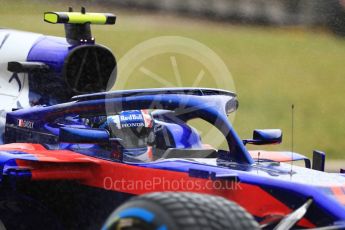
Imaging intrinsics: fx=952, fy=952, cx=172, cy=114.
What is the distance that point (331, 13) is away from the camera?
59.9ft

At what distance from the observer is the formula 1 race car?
7.16m

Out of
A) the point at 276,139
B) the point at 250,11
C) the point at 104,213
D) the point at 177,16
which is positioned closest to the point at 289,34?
the point at 250,11

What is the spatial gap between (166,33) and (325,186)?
35.7 feet

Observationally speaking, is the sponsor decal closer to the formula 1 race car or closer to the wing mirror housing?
the formula 1 race car

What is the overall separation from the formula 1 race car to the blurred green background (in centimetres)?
810

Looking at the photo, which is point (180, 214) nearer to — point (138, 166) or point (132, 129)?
point (138, 166)

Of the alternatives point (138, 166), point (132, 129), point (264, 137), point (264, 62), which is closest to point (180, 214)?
point (138, 166)

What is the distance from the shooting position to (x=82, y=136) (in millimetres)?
7668

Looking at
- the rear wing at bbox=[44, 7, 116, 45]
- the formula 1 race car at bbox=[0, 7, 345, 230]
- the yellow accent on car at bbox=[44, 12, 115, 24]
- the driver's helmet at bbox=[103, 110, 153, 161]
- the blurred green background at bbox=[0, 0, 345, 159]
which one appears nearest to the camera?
the formula 1 race car at bbox=[0, 7, 345, 230]

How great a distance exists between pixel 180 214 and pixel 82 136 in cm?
226

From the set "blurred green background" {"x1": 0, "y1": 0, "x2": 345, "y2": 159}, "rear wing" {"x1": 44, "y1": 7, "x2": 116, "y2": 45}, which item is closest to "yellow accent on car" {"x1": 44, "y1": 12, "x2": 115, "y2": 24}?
"rear wing" {"x1": 44, "y1": 7, "x2": 116, "y2": 45}

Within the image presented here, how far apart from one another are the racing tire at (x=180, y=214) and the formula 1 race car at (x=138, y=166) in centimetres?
78

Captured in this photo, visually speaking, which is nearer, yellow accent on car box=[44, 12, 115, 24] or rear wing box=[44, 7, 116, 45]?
yellow accent on car box=[44, 12, 115, 24]

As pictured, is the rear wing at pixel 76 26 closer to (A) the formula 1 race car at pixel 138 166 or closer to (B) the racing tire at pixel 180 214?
(A) the formula 1 race car at pixel 138 166
